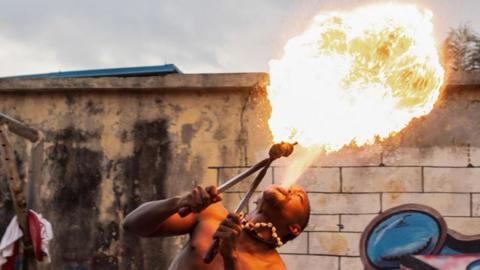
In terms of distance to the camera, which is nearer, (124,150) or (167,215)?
(167,215)

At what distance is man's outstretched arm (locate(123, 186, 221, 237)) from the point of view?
3.51 metres

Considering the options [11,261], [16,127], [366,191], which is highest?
[16,127]

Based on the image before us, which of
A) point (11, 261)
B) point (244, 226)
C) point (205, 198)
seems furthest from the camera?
point (11, 261)

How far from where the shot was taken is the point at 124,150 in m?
7.05

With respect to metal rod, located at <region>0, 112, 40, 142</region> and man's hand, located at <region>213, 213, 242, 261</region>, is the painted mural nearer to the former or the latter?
metal rod, located at <region>0, 112, 40, 142</region>

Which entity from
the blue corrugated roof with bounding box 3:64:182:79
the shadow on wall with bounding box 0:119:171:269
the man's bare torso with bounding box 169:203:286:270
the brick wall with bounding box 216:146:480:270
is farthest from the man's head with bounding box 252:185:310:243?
the blue corrugated roof with bounding box 3:64:182:79

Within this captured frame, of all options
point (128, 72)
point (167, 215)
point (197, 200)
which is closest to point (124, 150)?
point (128, 72)

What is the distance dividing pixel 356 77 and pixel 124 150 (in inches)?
116

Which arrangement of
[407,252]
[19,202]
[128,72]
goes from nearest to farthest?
[19,202], [407,252], [128,72]

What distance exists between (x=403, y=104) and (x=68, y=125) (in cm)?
338

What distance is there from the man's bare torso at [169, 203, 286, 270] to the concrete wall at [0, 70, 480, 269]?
2.51 meters

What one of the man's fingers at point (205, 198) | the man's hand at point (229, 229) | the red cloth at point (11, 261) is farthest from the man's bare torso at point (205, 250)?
the red cloth at point (11, 261)

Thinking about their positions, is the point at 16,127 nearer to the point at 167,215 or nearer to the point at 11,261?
the point at 11,261

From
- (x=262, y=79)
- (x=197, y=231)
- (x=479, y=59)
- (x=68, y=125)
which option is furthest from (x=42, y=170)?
(x=479, y=59)
